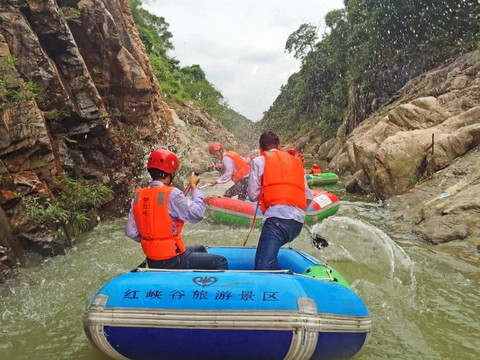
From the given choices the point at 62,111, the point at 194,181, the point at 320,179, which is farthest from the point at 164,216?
the point at 320,179

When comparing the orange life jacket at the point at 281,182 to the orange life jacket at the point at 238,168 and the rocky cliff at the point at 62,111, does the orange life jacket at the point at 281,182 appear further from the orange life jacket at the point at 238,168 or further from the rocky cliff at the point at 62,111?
the orange life jacket at the point at 238,168

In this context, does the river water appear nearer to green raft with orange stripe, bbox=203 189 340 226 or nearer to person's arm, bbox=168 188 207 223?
green raft with orange stripe, bbox=203 189 340 226

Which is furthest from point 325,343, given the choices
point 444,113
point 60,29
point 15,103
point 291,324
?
point 444,113

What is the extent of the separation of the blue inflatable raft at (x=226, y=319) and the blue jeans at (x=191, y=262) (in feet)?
1.27

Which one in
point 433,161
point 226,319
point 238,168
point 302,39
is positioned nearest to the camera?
point 226,319

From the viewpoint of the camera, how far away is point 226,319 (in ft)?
8.97

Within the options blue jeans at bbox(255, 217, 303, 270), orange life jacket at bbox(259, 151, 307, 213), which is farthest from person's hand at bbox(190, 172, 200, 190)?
blue jeans at bbox(255, 217, 303, 270)

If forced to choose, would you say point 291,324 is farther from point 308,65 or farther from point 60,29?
point 308,65

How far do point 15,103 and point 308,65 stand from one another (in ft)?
132

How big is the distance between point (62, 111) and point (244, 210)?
392 centimetres

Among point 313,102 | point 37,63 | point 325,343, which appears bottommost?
point 325,343

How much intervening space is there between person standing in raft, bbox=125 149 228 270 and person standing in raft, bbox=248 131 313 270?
1.87 ft

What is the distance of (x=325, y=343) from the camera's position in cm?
280

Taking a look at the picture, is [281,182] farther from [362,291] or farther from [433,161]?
[433,161]
